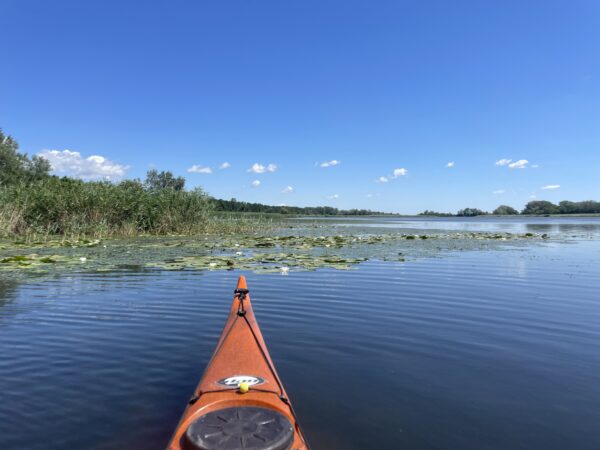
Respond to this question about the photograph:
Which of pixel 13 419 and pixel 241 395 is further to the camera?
pixel 13 419

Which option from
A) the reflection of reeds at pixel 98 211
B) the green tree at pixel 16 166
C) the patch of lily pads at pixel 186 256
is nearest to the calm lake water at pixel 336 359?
the patch of lily pads at pixel 186 256

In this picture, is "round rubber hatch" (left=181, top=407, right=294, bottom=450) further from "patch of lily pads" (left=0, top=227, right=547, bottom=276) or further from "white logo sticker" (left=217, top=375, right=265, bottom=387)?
"patch of lily pads" (left=0, top=227, right=547, bottom=276)

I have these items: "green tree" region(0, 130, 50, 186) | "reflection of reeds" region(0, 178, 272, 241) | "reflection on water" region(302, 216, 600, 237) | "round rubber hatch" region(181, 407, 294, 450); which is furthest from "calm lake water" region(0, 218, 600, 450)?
"green tree" region(0, 130, 50, 186)

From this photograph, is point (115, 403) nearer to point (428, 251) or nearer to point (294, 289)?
point (294, 289)

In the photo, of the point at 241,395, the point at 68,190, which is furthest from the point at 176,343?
the point at 68,190

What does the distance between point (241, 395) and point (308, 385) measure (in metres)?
1.70

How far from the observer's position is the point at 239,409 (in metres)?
3.25

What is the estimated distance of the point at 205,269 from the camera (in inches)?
533

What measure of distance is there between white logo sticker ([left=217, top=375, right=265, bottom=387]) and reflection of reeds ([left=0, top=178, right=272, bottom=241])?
1998cm

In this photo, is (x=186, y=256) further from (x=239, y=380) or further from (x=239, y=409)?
(x=239, y=409)

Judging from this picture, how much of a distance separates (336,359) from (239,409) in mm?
2765

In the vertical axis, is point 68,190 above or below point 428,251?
above

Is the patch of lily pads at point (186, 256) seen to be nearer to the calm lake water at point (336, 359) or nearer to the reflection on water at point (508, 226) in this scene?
the calm lake water at point (336, 359)

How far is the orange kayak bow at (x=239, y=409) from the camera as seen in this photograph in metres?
2.86
